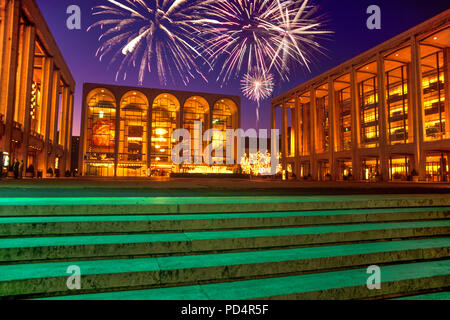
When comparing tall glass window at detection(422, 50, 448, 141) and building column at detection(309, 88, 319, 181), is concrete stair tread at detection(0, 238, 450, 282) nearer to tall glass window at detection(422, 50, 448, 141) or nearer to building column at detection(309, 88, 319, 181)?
tall glass window at detection(422, 50, 448, 141)

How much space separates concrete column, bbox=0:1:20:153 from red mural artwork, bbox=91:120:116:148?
1263 inches

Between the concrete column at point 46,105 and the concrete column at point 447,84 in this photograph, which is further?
the concrete column at point 46,105

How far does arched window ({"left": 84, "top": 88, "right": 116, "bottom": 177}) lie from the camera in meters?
54.5

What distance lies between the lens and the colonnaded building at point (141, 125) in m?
54.6

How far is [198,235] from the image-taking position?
A: 3318 millimetres

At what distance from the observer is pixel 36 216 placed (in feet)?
11.8

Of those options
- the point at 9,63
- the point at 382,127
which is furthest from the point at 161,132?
the point at 382,127

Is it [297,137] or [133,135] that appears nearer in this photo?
[297,137]

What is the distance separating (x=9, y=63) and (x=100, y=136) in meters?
32.9

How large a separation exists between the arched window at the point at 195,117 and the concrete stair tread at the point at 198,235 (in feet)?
183

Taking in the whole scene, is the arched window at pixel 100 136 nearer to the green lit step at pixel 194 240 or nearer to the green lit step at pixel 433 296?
the green lit step at pixel 194 240

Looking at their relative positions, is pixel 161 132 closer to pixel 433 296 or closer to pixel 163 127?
pixel 163 127

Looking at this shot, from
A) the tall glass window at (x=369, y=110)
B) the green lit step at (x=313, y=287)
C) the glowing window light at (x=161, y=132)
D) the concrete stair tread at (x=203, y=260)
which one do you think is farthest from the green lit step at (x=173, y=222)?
the glowing window light at (x=161, y=132)

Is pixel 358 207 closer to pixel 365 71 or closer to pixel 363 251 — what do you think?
pixel 363 251
